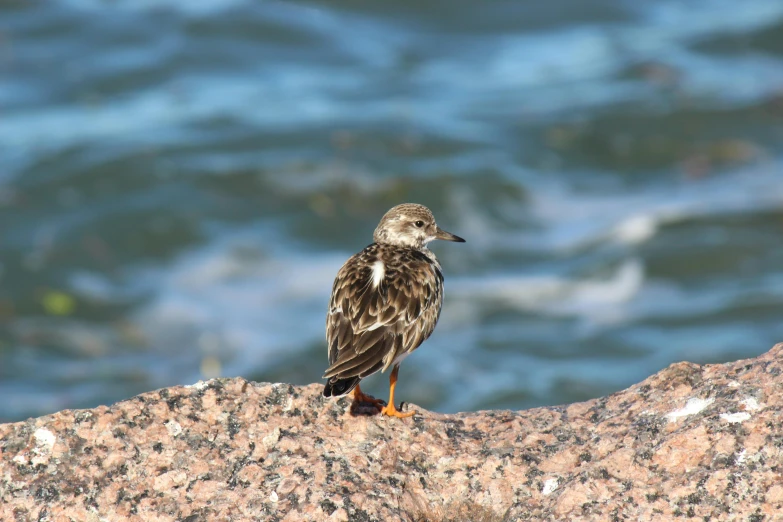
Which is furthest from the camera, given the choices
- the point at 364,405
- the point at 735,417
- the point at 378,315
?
the point at 378,315

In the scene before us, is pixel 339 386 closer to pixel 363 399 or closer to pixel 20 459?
pixel 363 399

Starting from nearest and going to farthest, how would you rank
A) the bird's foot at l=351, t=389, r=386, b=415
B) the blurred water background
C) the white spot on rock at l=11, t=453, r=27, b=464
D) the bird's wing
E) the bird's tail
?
the white spot on rock at l=11, t=453, r=27, b=464, the bird's tail, the bird's foot at l=351, t=389, r=386, b=415, the bird's wing, the blurred water background

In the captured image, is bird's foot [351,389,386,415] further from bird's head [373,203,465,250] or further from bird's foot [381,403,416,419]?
bird's head [373,203,465,250]

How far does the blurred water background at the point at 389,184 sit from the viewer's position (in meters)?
11.2

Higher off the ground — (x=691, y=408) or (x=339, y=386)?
(x=339, y=386)

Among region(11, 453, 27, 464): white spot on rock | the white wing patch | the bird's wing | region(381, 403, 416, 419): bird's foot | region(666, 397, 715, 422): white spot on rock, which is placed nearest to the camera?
region(11, 453, 27, 464): white spot on rock

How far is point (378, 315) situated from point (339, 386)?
2.34 ft


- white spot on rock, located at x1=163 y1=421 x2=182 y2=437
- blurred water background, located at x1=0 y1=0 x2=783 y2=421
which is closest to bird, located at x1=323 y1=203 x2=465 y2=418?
white spot on rock, located at x1=163 y1=421 x2=182 y2=437

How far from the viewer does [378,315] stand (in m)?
4.86

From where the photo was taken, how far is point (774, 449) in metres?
3.46

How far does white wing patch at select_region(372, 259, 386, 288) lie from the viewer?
502 cm

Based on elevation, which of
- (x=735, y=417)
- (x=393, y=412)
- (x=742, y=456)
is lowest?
(x=742, y=456)

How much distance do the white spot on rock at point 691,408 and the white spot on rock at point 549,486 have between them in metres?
0.54

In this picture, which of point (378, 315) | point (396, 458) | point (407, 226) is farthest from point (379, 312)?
point (407, 226)
